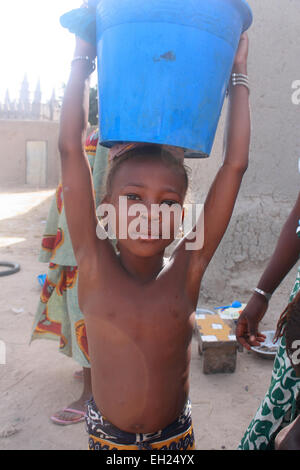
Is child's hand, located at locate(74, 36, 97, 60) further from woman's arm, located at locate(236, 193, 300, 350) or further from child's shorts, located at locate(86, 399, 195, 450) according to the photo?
child's shorts, located at locate(86, 399, 195, 450)

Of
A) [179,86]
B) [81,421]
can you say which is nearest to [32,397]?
[81,421]

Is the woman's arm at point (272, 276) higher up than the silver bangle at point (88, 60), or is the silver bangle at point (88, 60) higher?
the silver bangle at point (88, 60)

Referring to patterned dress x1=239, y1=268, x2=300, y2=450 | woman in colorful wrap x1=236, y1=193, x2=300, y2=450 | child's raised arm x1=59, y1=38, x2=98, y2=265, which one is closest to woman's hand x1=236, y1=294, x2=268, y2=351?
woman in colorful wrap x1=236, y1=193, x2=300, y2=450

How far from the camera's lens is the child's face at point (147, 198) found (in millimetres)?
1147

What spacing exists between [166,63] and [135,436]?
1037 millimetres

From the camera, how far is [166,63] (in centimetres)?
107

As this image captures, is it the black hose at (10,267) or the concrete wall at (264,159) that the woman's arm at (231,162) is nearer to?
the concrete wall at (264,159)

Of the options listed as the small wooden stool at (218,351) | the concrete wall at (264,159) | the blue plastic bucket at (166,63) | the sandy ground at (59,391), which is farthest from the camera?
the concrete wall at (264,159)

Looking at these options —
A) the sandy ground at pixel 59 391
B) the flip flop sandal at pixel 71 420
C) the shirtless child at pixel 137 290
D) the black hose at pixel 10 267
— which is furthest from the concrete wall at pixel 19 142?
the shirtless child at pixel 137 290

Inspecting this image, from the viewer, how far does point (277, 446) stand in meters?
0.91

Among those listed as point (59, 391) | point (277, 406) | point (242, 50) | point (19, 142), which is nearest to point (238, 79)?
point (242, 50)

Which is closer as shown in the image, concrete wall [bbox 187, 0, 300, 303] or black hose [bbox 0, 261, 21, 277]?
concrete wall [bbox 187, 0, 300, 303]

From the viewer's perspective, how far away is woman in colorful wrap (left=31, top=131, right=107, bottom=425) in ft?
7.33

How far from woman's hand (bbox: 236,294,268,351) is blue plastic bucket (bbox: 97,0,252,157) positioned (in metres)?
0.69
